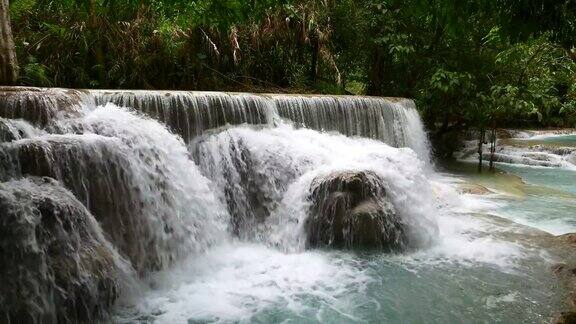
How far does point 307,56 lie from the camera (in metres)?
14.4

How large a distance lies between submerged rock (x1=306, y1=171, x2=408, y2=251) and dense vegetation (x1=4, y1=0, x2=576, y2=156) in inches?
127

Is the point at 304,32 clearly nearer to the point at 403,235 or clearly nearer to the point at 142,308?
the point at 403,235

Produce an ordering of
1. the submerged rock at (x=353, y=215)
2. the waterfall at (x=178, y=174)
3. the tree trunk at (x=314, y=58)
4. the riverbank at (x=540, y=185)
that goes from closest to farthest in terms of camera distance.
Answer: the waterfall at (x=178, y=174) → the riverbank at (x=540, y=185) → the submerged rock at (x=353, y=215) → the tree trunk at (x=314, y=58)

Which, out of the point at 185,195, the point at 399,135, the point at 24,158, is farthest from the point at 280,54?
the point at 24,158

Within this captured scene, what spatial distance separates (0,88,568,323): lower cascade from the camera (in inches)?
157

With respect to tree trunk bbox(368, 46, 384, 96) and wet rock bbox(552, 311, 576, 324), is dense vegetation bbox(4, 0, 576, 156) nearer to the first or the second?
tree trunk bbox(368, 46, 384, 96)

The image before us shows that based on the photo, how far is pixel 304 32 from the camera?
13.3m

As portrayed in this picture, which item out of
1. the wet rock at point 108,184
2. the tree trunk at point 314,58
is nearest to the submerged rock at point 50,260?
the wet rock at point 108,184

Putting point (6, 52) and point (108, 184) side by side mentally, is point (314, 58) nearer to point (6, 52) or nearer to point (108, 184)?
point (6, 52)

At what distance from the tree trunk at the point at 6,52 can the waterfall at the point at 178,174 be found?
68.5 inches

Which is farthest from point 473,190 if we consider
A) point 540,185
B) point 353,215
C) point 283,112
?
point 353,215

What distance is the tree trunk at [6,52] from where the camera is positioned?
6855 millimetres

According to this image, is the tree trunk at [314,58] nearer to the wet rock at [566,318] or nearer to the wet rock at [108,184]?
the wet rock at [108,184]

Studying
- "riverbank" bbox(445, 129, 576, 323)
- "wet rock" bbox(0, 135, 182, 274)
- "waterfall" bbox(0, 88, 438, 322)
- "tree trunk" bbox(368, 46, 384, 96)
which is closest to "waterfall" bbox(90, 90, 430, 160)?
"waterfall" bbox(0, 88, 438, 322)
